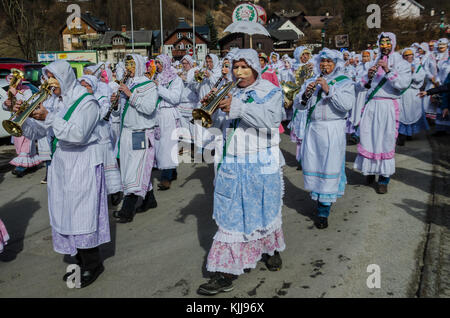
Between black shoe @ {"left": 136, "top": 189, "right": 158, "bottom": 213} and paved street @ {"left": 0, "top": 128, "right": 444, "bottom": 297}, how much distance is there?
0.12 metres

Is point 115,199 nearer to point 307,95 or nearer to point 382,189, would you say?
point 307,95

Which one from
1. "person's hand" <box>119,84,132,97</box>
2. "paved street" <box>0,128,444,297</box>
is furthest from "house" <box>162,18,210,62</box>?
"person's hand" <box>119,84,132,97</box>

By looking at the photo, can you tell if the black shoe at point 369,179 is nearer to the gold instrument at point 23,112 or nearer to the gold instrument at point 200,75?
the gold instrument at point 200,75

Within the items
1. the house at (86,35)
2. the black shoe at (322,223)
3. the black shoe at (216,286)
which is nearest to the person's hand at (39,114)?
the black shoe at (216,286)

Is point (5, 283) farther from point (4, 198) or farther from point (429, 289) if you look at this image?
point (429, 289)

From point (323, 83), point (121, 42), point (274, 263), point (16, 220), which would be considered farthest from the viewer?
point (121, 42)

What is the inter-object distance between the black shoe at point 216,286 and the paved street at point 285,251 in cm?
8

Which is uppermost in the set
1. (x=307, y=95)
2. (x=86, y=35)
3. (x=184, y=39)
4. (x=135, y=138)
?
(x=86, y=35)

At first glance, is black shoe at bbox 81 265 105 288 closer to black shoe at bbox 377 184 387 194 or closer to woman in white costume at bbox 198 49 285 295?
woman in white costume at bbox 198 49 285 295

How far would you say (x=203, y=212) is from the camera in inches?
223

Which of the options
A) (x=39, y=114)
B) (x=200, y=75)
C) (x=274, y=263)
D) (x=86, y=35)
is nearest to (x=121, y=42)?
(x=86, y=35)

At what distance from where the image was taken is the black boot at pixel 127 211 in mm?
5438

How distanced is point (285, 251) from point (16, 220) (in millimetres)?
3703

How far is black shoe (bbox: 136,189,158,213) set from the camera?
580 centimetres
